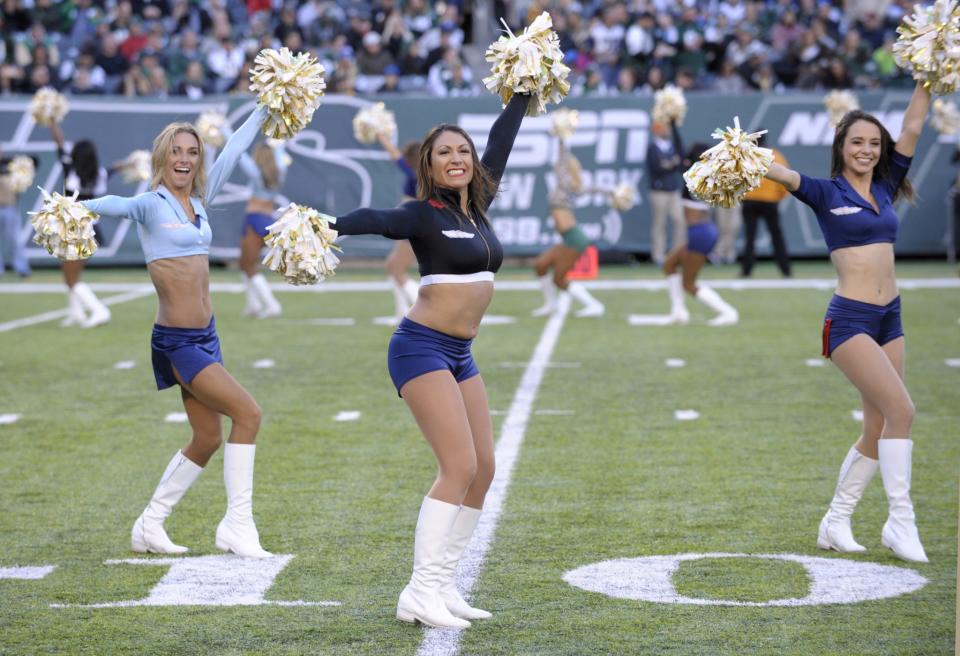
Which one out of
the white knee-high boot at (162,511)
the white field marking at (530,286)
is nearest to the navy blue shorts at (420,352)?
the white knee-high boot at (162,511)

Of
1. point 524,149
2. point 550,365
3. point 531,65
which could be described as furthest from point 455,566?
point 524,149

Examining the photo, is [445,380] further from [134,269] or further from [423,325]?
[134,269]

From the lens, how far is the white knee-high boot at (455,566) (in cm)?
475

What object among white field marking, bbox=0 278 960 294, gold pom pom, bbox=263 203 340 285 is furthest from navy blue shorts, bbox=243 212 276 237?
gold pom pom, bbox=263 203 340 285

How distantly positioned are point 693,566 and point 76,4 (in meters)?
21.5

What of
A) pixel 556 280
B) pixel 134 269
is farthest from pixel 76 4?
pixel 556 280

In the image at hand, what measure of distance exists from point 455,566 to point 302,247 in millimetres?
1171

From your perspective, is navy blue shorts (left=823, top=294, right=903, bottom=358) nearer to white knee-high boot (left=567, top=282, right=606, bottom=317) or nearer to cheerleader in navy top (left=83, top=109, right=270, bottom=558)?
cheerleader in navy top (left=83, top=109, right=270, bottom=558)

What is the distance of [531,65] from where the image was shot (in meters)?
5.27

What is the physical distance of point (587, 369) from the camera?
36.3 ft

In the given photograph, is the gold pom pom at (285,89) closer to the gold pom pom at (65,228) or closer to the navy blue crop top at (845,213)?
the gold pom pom at (65,228)

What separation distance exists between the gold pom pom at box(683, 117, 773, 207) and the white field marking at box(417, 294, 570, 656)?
1.62 metres

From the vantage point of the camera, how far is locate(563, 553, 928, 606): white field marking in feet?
16.4

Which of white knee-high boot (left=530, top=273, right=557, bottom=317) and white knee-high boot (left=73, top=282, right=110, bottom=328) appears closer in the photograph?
white knee-high boot (left=73, top=282, right=110, bottom=328)
